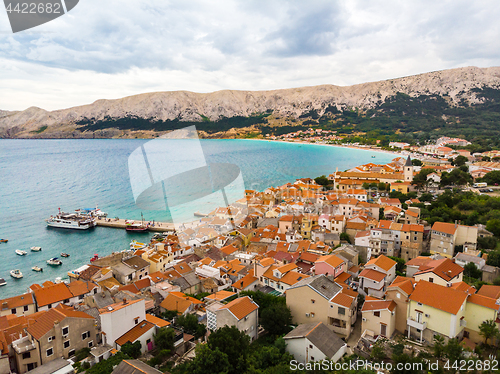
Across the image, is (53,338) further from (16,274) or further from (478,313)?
(16,274)

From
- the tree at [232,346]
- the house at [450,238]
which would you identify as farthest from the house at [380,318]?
the house at [450,238]

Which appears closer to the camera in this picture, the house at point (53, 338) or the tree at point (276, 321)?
the house at point (53, 338)

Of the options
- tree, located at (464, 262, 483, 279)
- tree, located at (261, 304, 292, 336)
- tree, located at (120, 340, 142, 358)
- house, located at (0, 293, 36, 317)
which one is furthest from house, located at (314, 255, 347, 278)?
house, located at (0, 293, 36, 317)

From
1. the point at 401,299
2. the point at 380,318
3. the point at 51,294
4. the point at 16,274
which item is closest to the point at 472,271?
the point at 401,299

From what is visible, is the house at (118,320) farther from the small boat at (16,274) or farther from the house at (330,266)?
the small boat at (16,274)

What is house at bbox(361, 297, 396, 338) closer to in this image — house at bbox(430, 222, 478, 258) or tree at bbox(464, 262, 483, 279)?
tree at bbox(464, 262, 483, 279)

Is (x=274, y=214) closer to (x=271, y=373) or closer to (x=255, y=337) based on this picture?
(x=255, y=337)
